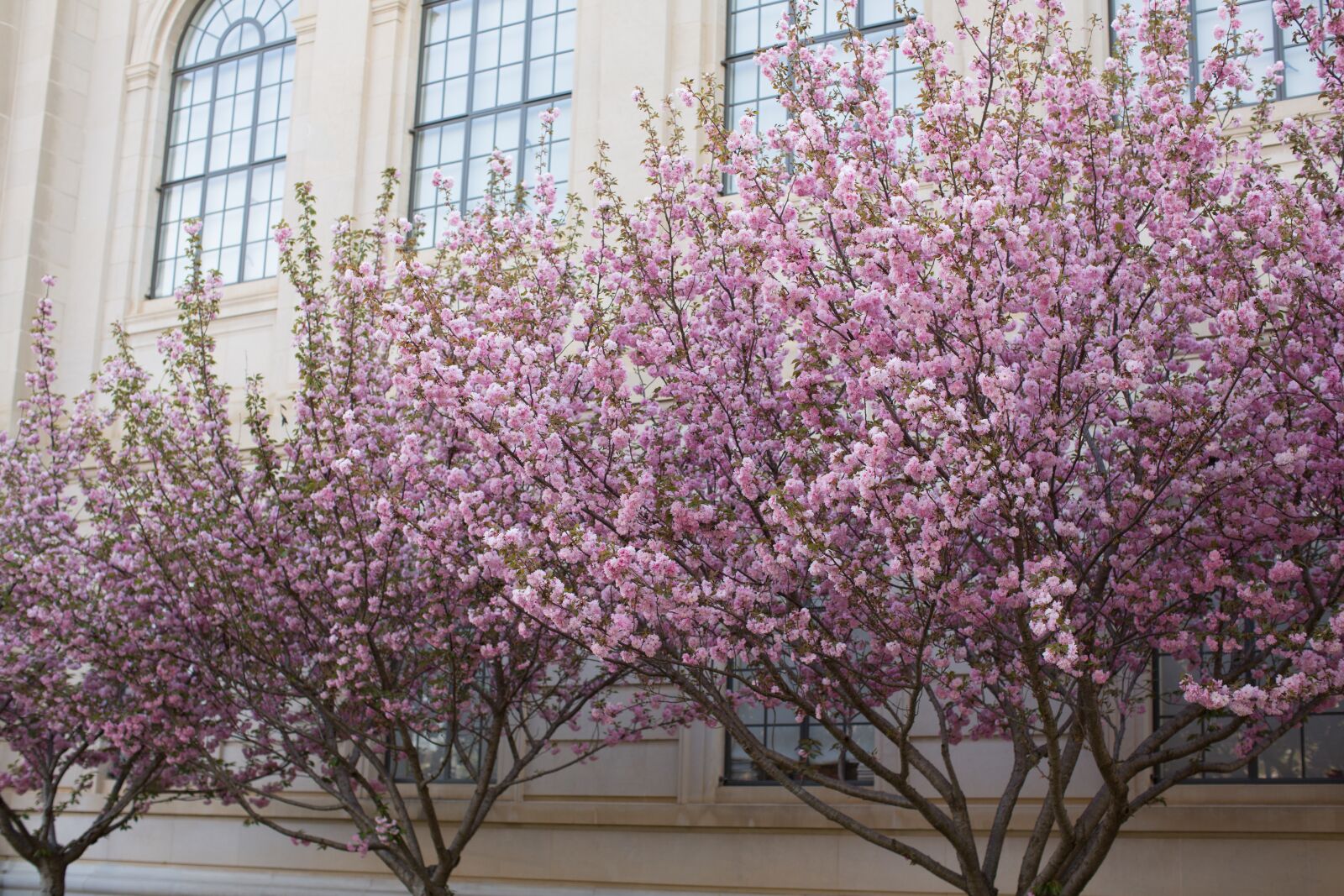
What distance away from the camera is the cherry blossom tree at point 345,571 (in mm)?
13312

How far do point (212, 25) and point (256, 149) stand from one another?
269 cm

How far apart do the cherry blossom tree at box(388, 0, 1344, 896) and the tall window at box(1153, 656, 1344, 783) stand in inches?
89.2

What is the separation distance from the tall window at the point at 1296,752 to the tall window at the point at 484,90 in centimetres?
993

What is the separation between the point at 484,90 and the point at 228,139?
4.63m

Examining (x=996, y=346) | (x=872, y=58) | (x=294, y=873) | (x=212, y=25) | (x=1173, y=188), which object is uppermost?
(x=212, y=25)

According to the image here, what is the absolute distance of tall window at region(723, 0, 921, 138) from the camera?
17.9 metres

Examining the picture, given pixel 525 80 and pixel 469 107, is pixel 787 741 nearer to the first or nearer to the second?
pixel 525 80

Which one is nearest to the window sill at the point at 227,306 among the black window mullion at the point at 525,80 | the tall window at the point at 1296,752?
the black window mullion at the point at 525,80

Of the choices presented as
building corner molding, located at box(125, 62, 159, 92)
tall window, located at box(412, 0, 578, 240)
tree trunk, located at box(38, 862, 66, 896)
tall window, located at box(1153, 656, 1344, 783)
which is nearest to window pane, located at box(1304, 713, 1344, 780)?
tall window, located at box(1153, 656, 1344, 783)

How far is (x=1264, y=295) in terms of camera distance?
397 inches

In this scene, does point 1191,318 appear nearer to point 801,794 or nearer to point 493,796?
point 801,794

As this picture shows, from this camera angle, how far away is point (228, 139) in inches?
916

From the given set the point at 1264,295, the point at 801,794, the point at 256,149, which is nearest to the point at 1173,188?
the point at 1264,295

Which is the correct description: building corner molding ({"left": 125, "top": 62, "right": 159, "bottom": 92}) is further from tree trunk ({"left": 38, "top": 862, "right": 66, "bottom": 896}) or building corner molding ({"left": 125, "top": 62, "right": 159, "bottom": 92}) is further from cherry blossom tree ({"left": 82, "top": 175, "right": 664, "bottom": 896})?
tree trunk ({"left": 38, "top": 862, "right": 66, "bottom": 896})
